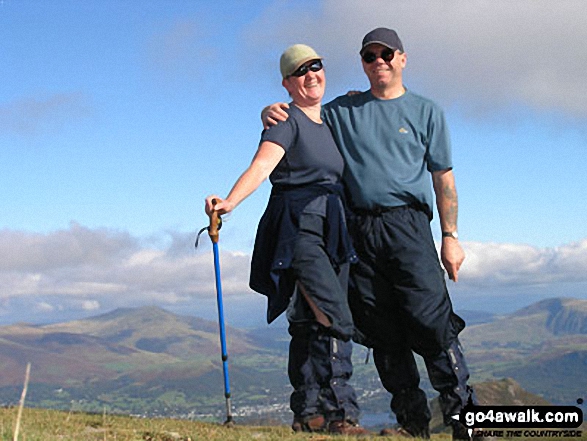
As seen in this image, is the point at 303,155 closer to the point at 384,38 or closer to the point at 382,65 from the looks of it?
the point at 382,65

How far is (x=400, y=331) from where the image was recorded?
878 cm

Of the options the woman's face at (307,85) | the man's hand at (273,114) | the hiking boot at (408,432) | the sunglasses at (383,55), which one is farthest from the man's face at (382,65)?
the hiking boot at (408,432)

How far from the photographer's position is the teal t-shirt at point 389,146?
8477mm

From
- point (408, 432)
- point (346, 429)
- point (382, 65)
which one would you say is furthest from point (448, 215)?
point (346, 429)

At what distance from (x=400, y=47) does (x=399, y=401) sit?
4262 millimetres

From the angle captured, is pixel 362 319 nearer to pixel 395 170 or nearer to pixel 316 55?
pixel 395 170

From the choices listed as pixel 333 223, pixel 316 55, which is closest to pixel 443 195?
pixel 333 223

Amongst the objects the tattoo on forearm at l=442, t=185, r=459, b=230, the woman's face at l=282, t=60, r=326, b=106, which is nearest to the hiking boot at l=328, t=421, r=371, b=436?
the tattoo on forearm at l=442, t=185, r=459, b=230

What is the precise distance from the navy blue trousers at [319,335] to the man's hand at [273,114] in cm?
118

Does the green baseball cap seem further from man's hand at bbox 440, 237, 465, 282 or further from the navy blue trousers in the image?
man's hand at bbox 440, 237, 465, 282

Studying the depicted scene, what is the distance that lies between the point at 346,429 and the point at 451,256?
2440 millimetres

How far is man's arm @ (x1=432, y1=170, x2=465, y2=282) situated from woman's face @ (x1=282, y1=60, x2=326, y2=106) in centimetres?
176

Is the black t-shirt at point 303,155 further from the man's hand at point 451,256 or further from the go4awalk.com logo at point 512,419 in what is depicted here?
the go4awalk.com logo at point 512,419

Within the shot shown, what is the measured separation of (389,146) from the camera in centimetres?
858
